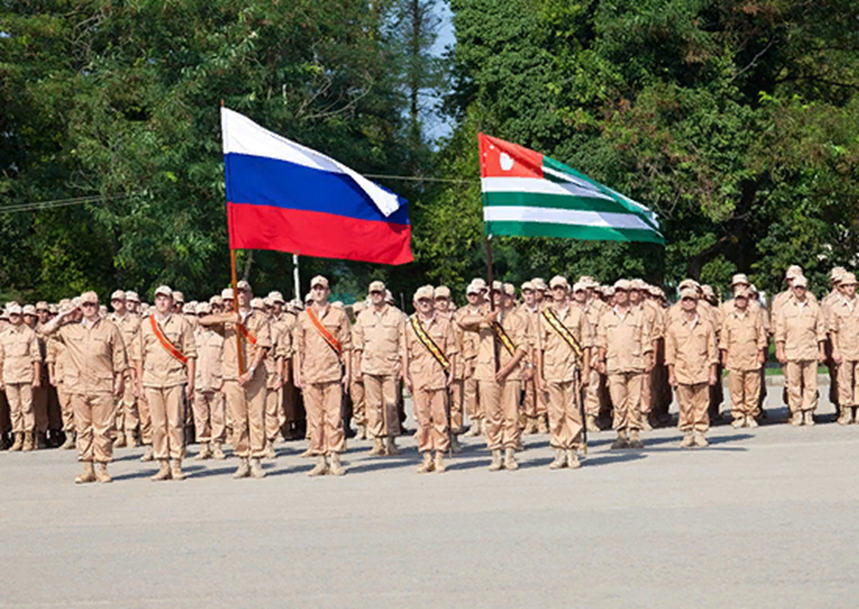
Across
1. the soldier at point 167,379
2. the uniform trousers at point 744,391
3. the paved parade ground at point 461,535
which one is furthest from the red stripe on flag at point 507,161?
the uniform trousers at point 744,391

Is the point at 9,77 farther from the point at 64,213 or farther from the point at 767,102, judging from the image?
the point at 767,102

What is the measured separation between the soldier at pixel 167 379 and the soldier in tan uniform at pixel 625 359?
15.8 feet

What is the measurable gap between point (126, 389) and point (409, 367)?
19.5 feet

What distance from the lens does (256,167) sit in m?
14.8

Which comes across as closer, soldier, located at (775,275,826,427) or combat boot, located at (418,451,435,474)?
combat boot, located at (418,451,435,474)

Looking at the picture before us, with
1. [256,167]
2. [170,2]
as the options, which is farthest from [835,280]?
[170,2]

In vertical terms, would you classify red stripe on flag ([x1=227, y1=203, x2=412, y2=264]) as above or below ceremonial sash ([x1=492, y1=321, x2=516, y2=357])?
above

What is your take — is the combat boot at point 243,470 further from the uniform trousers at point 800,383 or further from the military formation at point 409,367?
the uniform trousers at point 800,383

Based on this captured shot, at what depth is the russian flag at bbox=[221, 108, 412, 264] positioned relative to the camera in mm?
14602

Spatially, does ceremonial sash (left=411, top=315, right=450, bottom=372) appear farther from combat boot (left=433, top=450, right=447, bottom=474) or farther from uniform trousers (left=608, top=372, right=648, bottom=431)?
uniform trousers (left=608, top=372, right=648, bottom=431)

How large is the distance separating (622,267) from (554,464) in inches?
818

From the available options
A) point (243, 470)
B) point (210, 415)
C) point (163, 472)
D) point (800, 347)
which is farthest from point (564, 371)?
point (800, 347)

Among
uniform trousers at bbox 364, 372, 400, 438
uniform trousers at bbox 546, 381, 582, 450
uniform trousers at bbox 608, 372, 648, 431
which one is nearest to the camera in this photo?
uniform trousers at bbox 546, 381, 582, 450

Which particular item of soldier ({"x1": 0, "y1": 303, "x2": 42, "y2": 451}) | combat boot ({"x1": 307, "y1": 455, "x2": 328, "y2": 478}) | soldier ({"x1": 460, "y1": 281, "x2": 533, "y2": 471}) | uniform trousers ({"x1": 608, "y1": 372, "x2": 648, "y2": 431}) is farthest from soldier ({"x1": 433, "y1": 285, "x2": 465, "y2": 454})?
soldier ({"x1": 0, "y1": 303, "x2": 42, "y2": 451})
